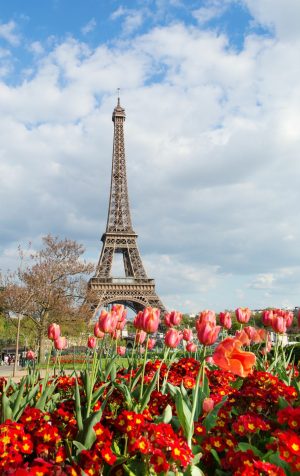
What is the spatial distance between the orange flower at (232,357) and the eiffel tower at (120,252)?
4031 centimetres

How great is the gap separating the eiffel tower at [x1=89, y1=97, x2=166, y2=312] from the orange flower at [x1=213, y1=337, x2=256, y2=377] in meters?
40.3

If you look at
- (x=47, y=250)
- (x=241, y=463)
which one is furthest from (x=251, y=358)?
(x=47, y=250)

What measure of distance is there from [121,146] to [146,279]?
1769 centimetres

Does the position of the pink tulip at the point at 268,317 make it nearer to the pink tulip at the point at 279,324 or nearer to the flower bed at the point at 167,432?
the pink tulip at the point at 279,324

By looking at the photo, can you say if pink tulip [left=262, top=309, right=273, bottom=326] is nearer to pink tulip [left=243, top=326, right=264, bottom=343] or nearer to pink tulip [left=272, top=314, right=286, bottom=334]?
pink tulip [left=272, top=314, right=286, bottom=334]

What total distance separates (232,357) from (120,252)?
5086cm

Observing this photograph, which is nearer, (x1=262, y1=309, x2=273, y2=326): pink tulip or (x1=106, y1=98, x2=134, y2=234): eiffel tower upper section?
(x1=262, y1=309, x2=273, y2=326): pink tulip

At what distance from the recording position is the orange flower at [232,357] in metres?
3.21

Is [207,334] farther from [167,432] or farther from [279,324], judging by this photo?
[279,324]

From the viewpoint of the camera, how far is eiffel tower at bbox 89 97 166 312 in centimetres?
4772

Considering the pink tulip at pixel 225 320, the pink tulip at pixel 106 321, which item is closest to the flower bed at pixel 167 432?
the pink tulip at pixel 106 321

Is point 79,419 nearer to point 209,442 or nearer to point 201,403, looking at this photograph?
point 209,442

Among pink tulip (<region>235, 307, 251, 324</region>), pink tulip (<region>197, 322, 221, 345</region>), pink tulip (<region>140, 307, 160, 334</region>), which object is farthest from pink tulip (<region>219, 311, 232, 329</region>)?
pink tulip (<region>197, 322, 221, 345</region>)

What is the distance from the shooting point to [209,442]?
314cm
